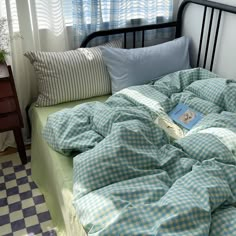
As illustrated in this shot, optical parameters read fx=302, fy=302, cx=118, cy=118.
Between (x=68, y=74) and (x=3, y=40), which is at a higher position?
(x=3, y=40)

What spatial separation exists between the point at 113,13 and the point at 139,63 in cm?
39

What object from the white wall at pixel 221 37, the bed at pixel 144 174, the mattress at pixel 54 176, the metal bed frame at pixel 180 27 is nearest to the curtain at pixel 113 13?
the metal bed frame at pixel 180 27

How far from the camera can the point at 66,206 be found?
1.22 metres

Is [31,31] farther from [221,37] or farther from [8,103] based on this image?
[221,37]

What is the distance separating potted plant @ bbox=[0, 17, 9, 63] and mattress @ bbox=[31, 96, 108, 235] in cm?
34

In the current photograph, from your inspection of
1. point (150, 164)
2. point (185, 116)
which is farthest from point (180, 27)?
point (150, 164)

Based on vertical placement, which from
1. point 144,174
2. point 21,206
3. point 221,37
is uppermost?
point 221,37

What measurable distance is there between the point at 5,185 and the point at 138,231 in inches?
45.6

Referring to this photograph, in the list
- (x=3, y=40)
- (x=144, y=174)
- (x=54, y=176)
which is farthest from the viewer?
(x=3, y=40)

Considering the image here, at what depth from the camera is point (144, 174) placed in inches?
44.7

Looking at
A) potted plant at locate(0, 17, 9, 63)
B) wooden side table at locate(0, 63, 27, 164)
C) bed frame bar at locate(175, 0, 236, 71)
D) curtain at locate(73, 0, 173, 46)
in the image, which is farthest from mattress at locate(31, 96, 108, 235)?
bed frame bar at locate(175, 0, 236, 71)

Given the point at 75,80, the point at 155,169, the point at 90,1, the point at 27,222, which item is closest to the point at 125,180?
the point at 155,169

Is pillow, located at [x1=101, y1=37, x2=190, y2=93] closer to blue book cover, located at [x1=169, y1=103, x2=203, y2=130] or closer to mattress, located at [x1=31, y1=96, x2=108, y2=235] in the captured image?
mattress, located at [x1=31, y1=96, x2=108, y2=235]

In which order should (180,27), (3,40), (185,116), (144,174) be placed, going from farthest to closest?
1. (180,27)
2. (3,40)
3. (185,116)
4. (144,174)
